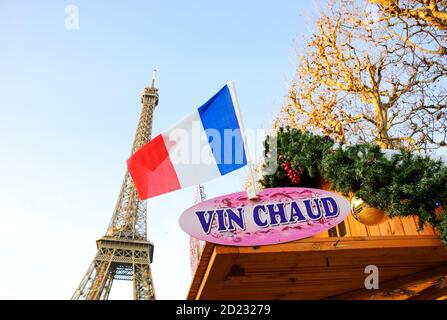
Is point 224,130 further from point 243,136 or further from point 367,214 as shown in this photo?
point 367,214

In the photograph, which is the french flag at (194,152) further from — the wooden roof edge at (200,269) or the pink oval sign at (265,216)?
the wooden roof edge at (200,269)

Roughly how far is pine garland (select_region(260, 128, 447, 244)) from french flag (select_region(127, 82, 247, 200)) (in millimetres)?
856

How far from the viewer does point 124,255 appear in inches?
1763

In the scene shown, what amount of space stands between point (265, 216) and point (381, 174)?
130 centimetres

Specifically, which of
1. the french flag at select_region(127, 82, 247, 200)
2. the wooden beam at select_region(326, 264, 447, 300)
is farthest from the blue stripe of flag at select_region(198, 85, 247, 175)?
the wooden beam at select_region(326, 264, 447, 300)

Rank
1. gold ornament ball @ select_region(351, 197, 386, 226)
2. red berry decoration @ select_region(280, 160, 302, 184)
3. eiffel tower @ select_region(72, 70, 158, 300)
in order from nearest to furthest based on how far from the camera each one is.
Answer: gold ornament ball @ select_region(351, 197, 386, 226) < red berry decoration @ select_region(280, 160, 302, 184) < eiffel tower @ select_region(72, 70, 158, 300)

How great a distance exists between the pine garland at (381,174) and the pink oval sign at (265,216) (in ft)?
0.99

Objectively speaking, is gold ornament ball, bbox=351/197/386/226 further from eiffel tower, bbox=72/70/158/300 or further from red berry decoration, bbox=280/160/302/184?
eiffel tower, bbox=72/70/158/300

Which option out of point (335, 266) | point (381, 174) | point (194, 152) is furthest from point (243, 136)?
point (335, 266)

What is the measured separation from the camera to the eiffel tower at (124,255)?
41.7m

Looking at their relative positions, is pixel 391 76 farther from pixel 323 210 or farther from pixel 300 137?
pixel 323 210

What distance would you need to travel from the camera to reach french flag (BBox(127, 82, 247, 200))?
16.1 ft

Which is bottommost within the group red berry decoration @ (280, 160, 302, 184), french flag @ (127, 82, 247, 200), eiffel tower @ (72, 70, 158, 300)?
eiffel tower @ (72, 70, 158, 300)
